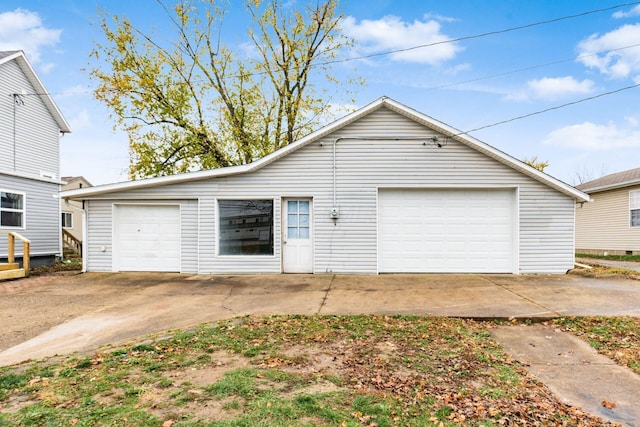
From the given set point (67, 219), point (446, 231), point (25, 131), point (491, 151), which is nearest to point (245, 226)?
point (446, 231)

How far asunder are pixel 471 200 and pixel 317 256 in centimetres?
458

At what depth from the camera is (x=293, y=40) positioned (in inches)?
677

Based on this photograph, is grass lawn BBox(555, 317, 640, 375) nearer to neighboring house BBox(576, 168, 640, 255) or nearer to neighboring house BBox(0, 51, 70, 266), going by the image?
neighboring house BBox(576, 168, 640, 255)

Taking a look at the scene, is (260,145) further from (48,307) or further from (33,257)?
(48,307)

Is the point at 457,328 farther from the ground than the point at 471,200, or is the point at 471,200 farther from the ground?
the point at 471,200

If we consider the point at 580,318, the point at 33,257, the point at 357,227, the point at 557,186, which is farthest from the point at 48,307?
the point at 557,186

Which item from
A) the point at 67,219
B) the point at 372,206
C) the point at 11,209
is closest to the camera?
the point at 372,206

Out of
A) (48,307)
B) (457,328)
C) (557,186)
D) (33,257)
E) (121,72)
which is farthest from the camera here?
(121,72)

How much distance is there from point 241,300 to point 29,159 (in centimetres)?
1168

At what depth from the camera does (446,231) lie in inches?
396

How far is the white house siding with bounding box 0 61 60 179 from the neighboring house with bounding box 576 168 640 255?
22.7 meters

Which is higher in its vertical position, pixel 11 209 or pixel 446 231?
pixel 11 209

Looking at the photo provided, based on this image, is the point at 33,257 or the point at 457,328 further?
the point at 33,257

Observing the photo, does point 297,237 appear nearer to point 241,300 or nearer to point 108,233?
point 241,300
